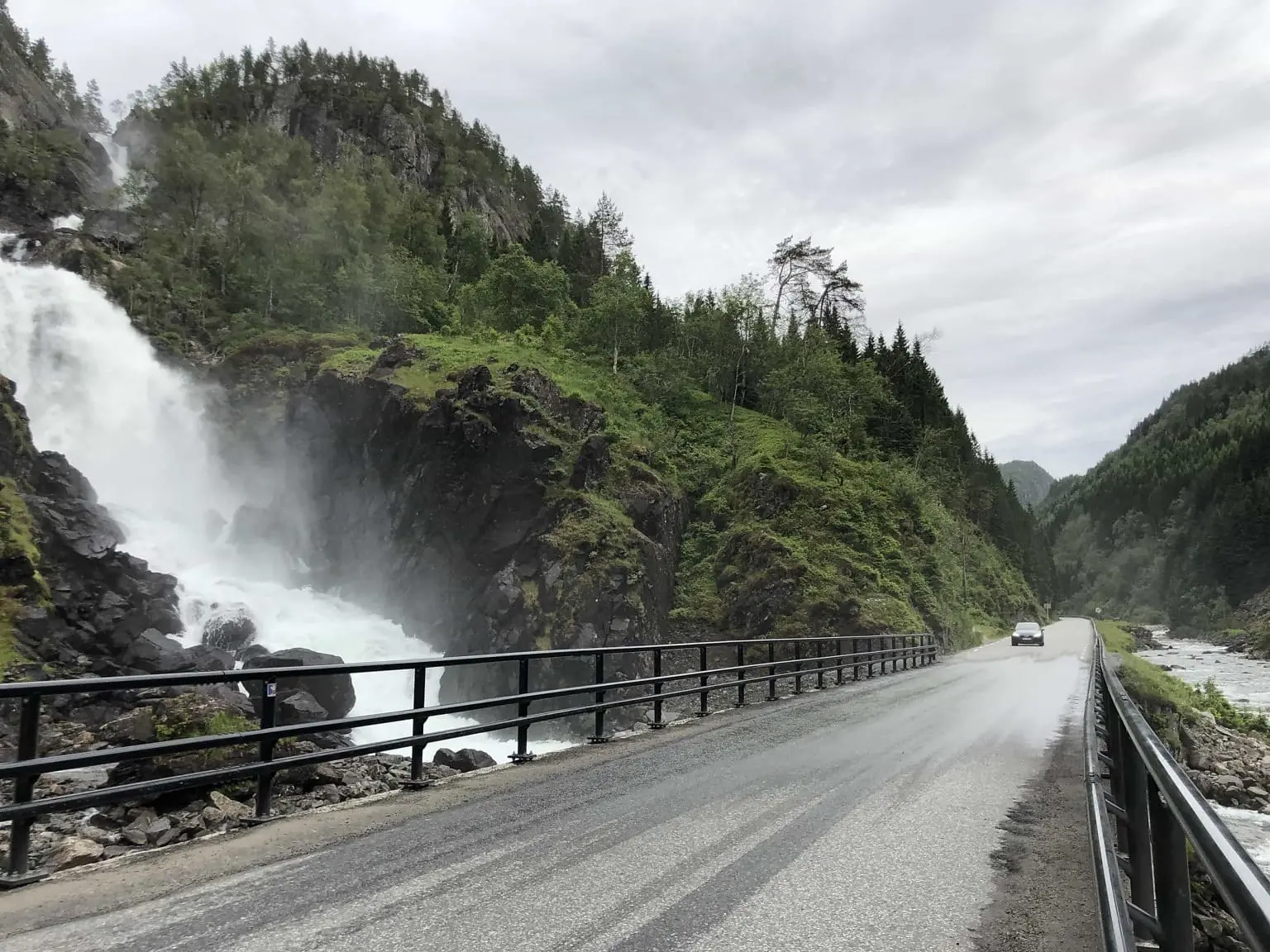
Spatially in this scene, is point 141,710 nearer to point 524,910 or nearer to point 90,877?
point 90,877

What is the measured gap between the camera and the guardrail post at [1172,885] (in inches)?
119

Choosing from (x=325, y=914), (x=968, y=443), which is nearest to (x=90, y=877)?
(x=325, y=914)

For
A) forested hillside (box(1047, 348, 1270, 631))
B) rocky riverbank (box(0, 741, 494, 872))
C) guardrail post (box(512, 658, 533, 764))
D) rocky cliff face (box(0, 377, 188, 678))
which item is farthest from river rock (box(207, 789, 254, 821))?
forested hillside (box(1047, 348, 1270, 631))

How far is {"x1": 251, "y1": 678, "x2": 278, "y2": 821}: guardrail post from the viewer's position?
704cm

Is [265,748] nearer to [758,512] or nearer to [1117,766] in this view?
[1117,766]

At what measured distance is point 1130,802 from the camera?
16.6 feet

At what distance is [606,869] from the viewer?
227 inches

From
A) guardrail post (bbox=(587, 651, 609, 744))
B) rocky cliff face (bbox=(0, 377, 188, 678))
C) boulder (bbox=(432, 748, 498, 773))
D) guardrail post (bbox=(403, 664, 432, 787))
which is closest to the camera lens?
guardrail post (bbox=(403, 664, 432, 787))

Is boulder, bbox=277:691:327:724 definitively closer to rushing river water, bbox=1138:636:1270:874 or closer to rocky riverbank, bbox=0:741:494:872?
rocky riverbank, bbox=0:741:494:872

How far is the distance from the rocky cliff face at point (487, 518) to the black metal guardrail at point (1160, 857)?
28083 mm

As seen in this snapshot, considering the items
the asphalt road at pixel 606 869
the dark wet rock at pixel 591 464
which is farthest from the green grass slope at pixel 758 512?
the asphalt road at pixel 606 869

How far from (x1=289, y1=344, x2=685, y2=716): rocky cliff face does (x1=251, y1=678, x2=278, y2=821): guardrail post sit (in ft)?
84.0

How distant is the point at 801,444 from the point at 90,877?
2000 inches

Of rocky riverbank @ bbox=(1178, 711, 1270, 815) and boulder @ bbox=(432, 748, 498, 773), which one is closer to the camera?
boulder @ bbox=(432, 748, 498, 773)
